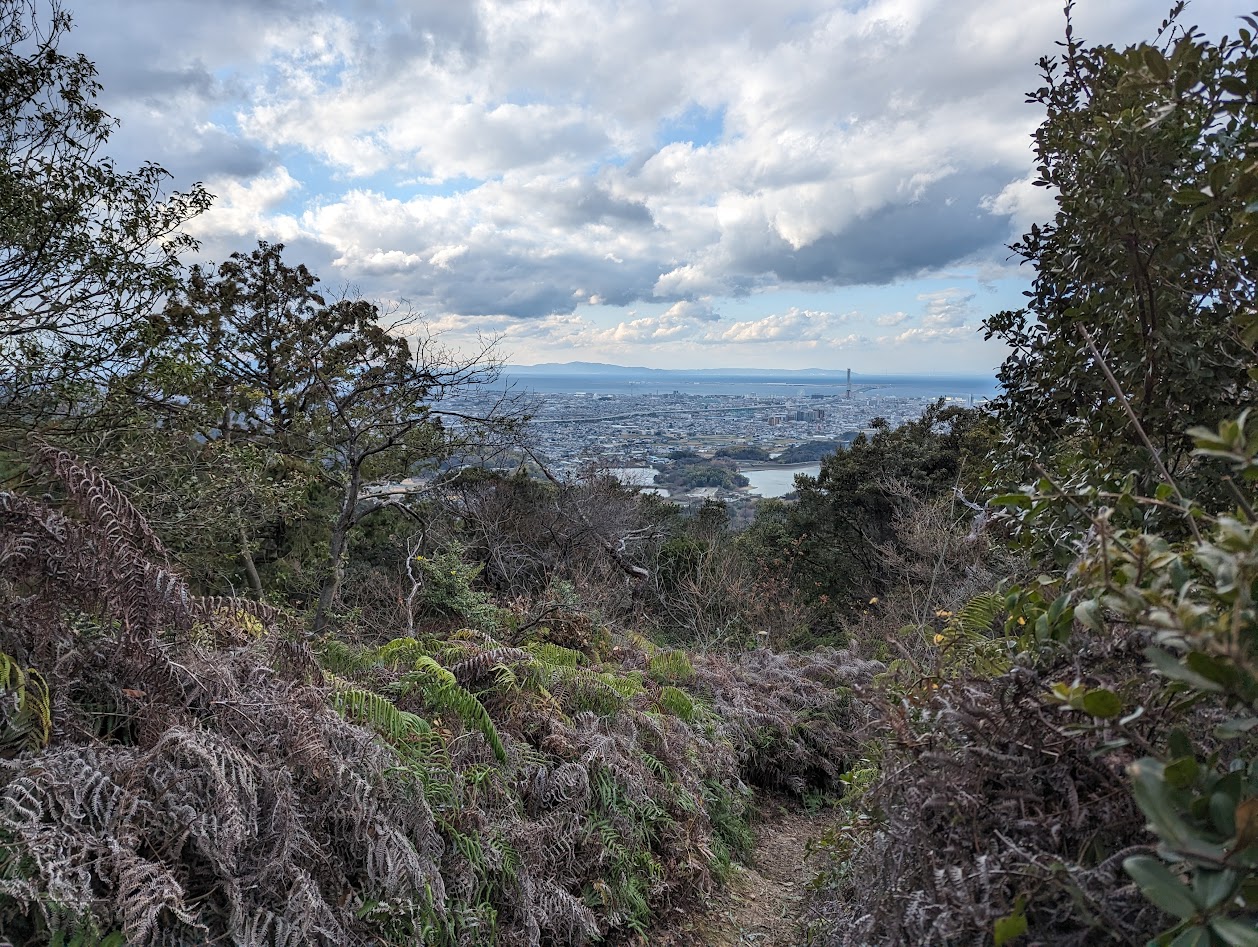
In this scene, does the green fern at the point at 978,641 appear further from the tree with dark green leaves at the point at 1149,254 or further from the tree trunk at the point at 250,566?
the tree trunk at the point at 250,566

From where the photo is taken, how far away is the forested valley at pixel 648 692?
139cm

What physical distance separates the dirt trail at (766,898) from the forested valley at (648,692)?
122 millimetres

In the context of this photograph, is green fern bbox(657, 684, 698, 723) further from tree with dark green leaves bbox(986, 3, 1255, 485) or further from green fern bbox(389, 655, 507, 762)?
tree with dark green leaves bbox(986, 3, 1255, 485)

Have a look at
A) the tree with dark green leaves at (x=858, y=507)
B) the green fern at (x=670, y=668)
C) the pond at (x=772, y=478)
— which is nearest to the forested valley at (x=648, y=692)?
the green fern at (x=670, y=668)

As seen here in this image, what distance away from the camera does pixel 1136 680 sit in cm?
142

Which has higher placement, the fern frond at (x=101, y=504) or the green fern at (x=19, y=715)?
the fern frond at (x=101, y=504)

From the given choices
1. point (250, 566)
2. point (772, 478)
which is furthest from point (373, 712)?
point (772, 478)

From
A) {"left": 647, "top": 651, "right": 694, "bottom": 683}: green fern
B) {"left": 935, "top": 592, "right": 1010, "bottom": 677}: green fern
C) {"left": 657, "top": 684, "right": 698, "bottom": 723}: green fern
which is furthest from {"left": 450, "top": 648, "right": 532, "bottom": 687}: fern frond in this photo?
{"left": 935, "top": 592, "right": 1010, "bottom": 677}: green fern

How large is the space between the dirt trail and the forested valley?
0.12 metres

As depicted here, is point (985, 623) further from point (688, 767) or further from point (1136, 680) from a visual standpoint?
point (688, 767)

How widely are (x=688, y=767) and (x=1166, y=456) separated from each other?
3961 mm

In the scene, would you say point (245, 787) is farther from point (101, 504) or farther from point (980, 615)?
point (980, 615)

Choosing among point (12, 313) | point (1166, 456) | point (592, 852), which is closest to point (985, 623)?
point (1166, 456)

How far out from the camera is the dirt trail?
411 centimetres
